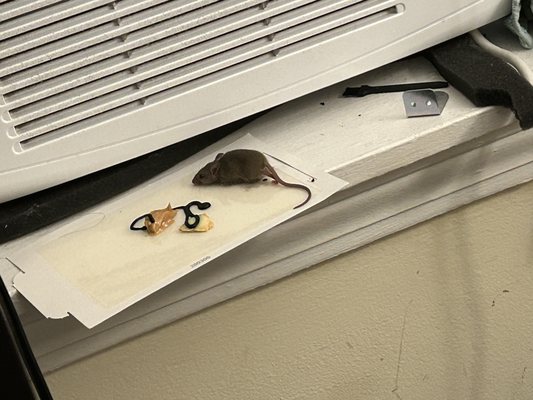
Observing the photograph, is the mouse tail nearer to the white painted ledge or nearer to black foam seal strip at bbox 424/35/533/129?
the white painted ledge

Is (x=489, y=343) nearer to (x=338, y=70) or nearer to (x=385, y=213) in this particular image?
(x=385, y=213)

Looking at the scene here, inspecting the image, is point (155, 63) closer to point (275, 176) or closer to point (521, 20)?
point (275, 176)

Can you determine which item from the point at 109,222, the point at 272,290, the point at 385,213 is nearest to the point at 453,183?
the point at 385,213

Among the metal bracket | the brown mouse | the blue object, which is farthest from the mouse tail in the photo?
the blue object

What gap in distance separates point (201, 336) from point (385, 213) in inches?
6.9

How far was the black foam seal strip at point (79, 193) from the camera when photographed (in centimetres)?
64

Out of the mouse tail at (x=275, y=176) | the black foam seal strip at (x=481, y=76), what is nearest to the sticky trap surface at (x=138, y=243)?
the mouse tail at (x=275, y=176)

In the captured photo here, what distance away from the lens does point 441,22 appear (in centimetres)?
69

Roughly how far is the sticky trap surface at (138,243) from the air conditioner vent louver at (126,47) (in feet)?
0.24

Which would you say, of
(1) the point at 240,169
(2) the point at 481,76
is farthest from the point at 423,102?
(1) the point at 240,169

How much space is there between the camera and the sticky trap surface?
0.59 m

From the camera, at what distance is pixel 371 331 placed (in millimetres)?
754

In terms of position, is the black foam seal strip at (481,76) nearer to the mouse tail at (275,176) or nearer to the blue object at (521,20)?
the blue object at (521,20)

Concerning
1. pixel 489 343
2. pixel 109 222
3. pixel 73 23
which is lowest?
pixel 489 343
